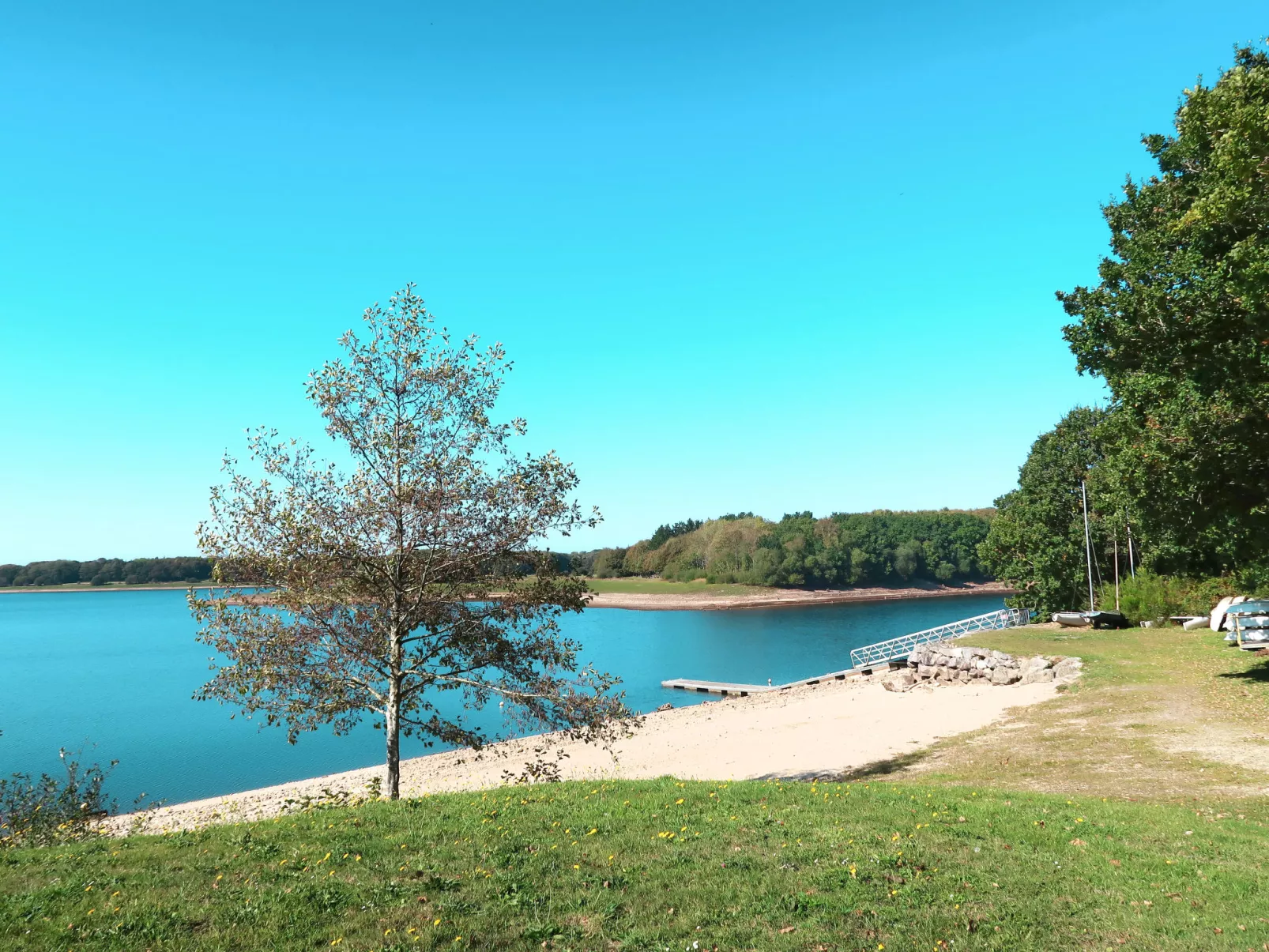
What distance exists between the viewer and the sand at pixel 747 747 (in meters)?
18.3

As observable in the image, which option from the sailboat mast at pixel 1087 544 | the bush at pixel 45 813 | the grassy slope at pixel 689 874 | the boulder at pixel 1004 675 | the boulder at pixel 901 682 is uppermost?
the sailboat mast at pixel 1087 544

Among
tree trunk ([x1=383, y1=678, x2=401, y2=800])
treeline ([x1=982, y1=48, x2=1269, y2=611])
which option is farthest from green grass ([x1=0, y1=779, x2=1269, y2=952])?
treeline ([x1=982, y1=48, x2=1269, y2=611])

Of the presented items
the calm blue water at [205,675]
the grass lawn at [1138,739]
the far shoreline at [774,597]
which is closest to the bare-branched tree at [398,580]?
the grass lawn at [1138,739]

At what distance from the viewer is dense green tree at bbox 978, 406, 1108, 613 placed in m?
43.1

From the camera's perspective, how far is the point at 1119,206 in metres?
22.0

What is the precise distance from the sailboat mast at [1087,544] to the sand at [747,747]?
56.7 feet

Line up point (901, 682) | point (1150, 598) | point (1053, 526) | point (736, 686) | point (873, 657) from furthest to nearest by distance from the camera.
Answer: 1. point (873, 657)
2. point (1053, 526)
3. point (736, 686)
4. point (1150, 598)
5. point (901, 682)

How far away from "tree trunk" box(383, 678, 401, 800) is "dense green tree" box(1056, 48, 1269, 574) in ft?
45.4

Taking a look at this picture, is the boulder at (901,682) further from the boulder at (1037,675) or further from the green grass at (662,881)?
the green grass at (662,881)

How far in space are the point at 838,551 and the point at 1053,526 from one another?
79378mm

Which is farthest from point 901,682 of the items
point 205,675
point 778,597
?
point 778,597

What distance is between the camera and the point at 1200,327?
606 inches

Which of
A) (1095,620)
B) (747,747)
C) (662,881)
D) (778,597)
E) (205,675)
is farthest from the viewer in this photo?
(778,597)

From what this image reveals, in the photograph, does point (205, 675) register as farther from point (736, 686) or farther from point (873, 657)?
point (873, 657)
